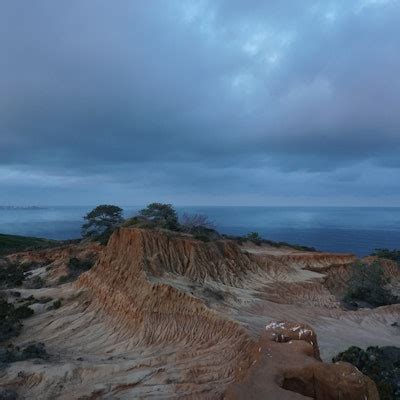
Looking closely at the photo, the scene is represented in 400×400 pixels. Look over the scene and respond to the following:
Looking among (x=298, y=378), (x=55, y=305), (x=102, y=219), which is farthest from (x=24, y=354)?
(x=102, y=219)

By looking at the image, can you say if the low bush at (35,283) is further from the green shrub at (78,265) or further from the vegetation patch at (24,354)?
the vegetation patch at (24,354)

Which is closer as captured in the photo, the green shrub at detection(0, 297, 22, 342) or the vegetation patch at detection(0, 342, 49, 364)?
the vegetation patch at detection(0, 342, 49, 364)

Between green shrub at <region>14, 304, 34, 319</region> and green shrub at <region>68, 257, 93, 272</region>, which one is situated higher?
green shrub at <region>68, 257, 93, 272</region>

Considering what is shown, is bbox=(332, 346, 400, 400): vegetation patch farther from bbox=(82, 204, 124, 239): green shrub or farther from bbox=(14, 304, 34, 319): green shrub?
bbox=(82, 204, 124, 239): green shrub

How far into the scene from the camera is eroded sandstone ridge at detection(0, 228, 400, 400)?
10.8 m

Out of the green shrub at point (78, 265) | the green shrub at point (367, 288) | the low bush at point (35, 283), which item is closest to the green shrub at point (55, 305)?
the low bush at point (35, 283)

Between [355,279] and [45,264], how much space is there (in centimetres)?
2653

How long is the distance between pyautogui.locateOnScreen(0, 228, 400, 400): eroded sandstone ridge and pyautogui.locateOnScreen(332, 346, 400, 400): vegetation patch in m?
1.05

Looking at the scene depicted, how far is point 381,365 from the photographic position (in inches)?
566

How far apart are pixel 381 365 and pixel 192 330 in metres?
6.88

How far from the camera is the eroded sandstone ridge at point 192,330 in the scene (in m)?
10.8

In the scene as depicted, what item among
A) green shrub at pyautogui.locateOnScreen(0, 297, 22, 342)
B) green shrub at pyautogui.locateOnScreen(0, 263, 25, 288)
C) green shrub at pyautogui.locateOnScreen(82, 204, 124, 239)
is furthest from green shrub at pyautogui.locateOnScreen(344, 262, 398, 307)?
green shrub at pyautogui.locateOnScreen(82, 204, 124, 239)

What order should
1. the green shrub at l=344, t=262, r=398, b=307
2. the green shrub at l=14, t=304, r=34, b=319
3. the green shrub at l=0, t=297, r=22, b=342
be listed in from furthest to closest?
the green shrub at l=344, t=262, r=398, b=307 → the green shrub at l=14, t=304, r=34, b=319 → the green shrub at l=0, t=297, r=22, b=342

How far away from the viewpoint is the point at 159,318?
18.9 m
